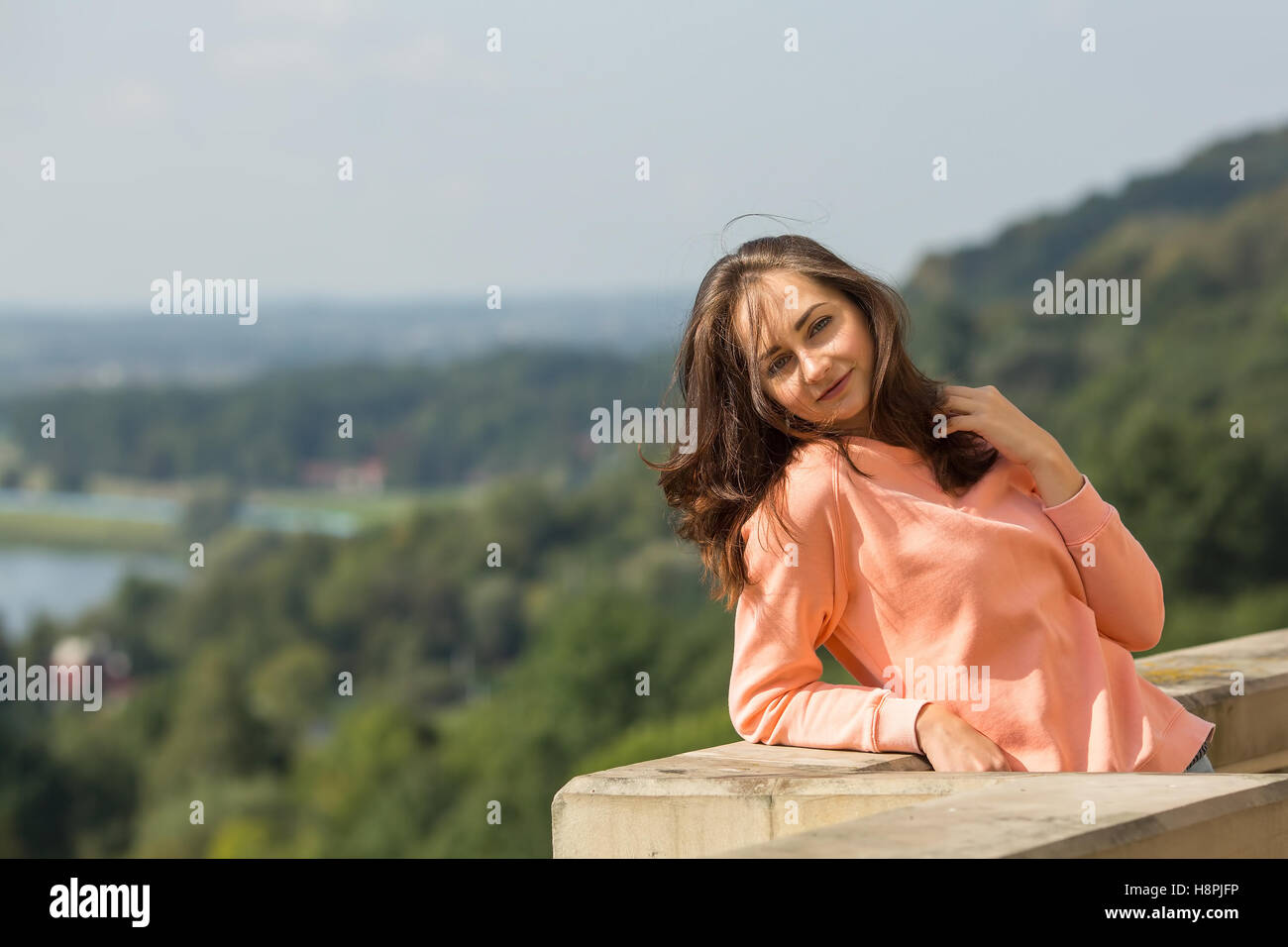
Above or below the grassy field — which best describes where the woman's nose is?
below

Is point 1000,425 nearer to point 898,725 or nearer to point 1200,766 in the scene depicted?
point 898,725

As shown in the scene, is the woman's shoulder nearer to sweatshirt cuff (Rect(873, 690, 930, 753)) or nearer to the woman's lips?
the woman's lips

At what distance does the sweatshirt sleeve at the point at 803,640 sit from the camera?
9.72ft

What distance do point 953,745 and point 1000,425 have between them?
0.59 m

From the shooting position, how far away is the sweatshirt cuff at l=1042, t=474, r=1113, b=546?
3.04 m

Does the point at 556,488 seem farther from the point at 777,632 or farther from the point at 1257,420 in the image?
the point at 777,632

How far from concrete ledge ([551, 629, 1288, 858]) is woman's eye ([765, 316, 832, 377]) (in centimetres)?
71
